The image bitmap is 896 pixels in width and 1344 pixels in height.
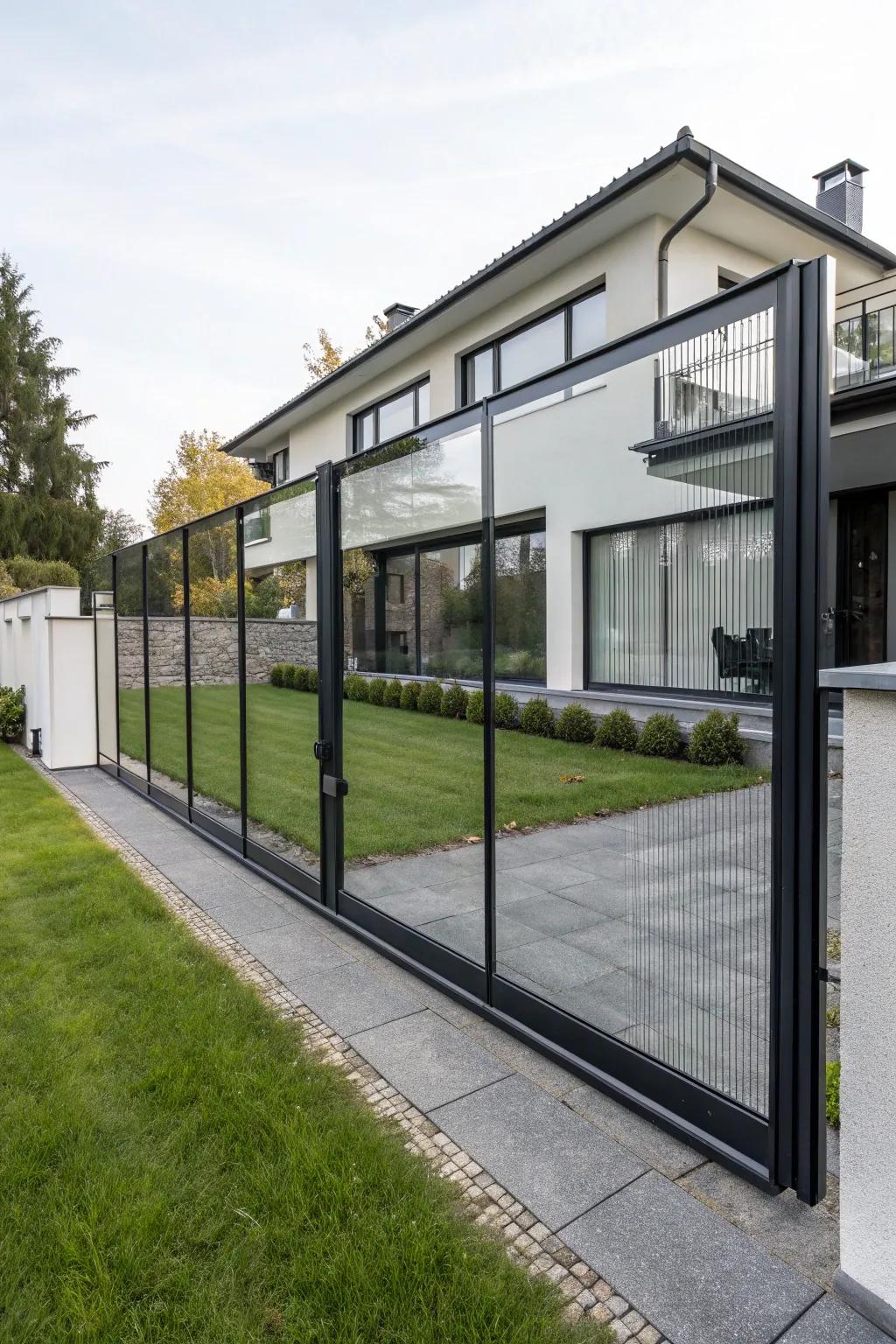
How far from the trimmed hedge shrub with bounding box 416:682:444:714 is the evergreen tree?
25.7 meters

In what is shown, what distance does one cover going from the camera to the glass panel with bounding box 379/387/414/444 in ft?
44.8

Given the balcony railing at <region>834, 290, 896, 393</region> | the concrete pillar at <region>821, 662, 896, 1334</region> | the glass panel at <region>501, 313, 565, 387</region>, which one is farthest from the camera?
the glass panel at <region>501, 313, 565, 387</region>

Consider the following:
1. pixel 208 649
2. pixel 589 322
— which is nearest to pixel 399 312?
pixel 589 322

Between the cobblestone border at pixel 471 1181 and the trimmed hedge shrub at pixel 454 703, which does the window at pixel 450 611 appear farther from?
the cobblestone border at pixel 471 1181

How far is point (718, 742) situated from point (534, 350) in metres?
9.30

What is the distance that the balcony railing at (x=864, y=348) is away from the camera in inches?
329

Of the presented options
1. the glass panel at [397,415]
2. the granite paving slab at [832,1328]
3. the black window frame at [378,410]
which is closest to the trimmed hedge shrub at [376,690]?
the granite paving slab at [832,1328]

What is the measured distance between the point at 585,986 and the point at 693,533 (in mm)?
1576

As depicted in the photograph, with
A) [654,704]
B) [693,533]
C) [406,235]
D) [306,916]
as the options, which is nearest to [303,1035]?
[306,916]

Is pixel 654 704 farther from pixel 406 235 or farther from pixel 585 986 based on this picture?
pixel 406 235

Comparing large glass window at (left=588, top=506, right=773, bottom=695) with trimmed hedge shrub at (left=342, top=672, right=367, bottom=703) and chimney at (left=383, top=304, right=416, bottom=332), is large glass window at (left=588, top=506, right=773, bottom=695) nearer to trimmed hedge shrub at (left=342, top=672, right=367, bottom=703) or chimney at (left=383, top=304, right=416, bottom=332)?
trimmed hedge shrub at (left=342, top=672, right=367, bottom=703)

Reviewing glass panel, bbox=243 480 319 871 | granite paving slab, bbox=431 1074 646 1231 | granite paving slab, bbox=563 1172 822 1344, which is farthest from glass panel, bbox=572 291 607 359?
granite paving slab, bbox=563 1172 822 1344

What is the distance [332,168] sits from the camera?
941cm

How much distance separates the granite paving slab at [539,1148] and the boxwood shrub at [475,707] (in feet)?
4.26
